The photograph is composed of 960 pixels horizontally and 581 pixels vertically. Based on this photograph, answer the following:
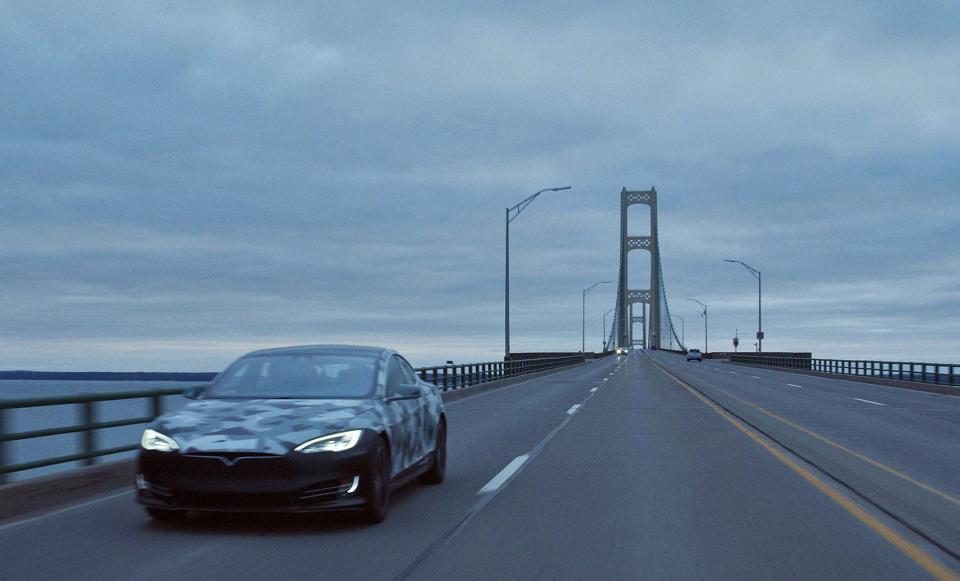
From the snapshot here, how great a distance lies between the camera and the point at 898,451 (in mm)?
14523

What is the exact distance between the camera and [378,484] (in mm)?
8391

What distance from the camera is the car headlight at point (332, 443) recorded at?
7977 millimetres

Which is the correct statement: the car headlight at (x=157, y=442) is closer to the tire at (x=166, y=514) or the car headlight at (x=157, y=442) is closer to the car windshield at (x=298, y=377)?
the tire at (x=166, y=514)

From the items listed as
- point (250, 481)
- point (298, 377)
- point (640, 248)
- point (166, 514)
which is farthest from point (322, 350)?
point (640, 248)

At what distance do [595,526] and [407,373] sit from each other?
3179mm

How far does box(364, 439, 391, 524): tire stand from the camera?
26.9 ft

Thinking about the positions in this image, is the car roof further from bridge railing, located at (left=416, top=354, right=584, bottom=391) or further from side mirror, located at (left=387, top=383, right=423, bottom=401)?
bridge railing, located at (left=416, top=354, right=584, bottom=391)

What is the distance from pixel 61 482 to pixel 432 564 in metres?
4.64

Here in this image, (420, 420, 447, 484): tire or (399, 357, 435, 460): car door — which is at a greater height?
(399, 357, 435, 460): car door

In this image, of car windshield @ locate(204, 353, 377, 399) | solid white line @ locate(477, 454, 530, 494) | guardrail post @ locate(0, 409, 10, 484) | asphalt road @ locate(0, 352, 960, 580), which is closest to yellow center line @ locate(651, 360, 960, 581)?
asphalt road @ locate(0, 352, 960, 580)

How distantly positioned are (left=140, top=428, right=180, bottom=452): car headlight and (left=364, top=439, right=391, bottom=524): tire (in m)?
1.47

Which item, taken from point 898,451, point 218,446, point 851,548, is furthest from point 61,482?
point 898,451

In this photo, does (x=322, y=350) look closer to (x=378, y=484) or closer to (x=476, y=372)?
(x=378, y=484)

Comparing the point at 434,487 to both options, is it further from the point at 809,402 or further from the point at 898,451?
the point at 809,402
